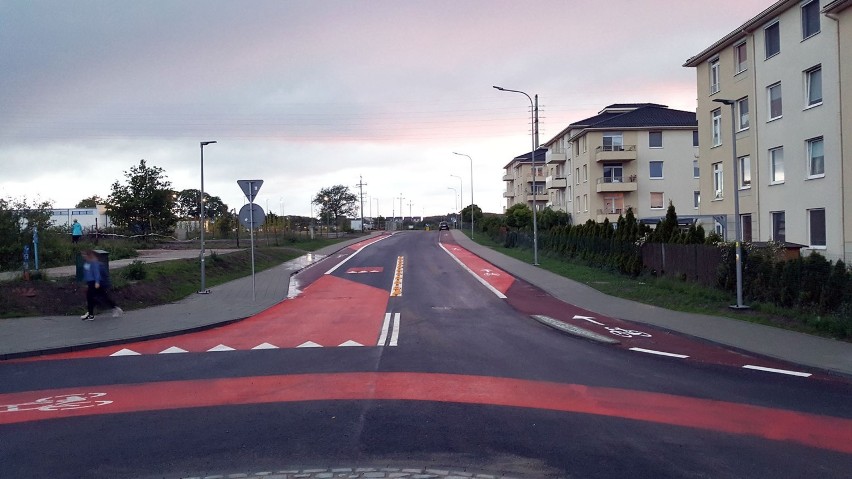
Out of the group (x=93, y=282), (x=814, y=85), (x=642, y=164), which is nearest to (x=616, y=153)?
(x=642, y=164)

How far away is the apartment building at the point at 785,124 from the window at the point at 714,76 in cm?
5

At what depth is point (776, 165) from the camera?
2888cm

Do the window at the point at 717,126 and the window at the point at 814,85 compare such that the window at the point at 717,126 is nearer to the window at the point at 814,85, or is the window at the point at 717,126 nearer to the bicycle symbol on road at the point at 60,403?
the window at the point at 814,85

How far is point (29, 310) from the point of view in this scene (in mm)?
15828

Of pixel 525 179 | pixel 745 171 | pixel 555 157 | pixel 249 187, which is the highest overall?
pixel 555 157

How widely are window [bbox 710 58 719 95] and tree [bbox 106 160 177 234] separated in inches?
1180

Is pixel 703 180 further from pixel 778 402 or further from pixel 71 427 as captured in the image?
pixel 71 427

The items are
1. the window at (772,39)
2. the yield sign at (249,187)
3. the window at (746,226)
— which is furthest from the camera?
the window at (746,226)

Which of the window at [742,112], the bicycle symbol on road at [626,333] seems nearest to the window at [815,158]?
the window at [742,112]

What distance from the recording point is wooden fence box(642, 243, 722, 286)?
19.9 metres

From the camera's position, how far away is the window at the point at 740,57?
30828 millimetres

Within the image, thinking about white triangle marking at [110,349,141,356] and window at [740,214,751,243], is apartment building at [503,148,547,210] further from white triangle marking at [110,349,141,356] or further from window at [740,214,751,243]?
white triangle marking at [110,349,141,356]

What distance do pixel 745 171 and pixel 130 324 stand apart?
27.5m

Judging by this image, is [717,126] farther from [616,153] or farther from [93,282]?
[93,282]
